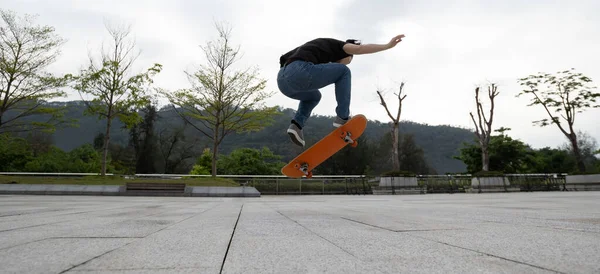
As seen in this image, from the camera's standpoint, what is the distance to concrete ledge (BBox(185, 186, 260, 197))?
605 inches

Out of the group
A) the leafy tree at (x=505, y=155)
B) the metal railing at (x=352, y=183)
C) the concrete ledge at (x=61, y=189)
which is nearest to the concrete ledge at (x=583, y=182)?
the metal railing at (x=352, y=183)

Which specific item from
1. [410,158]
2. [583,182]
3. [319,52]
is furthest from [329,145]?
[410,158]

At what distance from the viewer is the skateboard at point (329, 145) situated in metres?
4.86

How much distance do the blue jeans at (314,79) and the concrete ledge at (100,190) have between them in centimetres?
1178

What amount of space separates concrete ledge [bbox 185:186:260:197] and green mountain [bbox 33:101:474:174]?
48.6m

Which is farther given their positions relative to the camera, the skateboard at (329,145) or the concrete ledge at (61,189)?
the concrete ledge at (61,189)

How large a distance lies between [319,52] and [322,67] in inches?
11.6

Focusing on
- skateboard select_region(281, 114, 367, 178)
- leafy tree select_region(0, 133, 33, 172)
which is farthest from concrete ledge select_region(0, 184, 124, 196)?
leafy tree select_region(0, 133, 33, 172)

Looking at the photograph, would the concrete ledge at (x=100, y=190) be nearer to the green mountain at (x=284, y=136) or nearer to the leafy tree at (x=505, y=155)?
the leafy tree at (x=505, y=155)

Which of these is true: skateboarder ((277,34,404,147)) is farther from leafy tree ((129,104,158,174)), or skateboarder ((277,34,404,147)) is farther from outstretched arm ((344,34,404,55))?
leafy tree ((129,104,158,174))

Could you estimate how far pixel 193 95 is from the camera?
2195 cm

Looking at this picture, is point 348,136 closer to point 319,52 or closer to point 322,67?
point 322,67

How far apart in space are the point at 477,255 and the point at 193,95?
22.5m

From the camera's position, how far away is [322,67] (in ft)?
13.6
